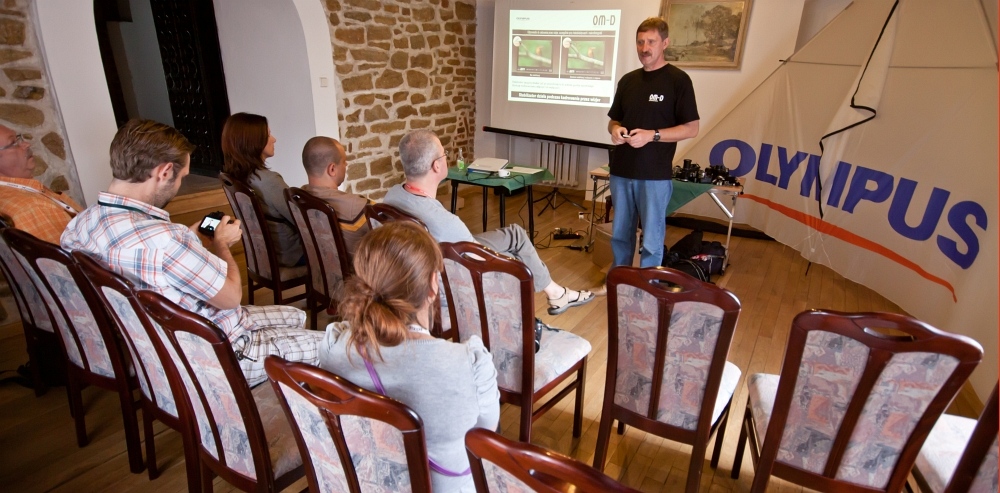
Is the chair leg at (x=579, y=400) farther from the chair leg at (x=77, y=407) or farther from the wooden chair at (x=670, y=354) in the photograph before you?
the chair leg at (x=77, y=407)

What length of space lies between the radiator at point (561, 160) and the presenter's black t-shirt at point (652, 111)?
105 inches

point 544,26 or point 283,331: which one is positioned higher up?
point 544,26

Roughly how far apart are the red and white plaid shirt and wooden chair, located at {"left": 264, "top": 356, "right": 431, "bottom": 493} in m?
0.61

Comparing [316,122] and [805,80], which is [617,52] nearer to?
[805,80]

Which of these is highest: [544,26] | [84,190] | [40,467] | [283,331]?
[544,26]

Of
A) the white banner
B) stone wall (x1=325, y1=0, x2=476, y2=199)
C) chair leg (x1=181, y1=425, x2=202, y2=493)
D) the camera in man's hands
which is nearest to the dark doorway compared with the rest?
stone wall (x1=325, y1=0, x2=476, y2=199)

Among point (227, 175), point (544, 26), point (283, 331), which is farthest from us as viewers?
point (544, 26)

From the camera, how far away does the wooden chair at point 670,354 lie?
4.25 feet

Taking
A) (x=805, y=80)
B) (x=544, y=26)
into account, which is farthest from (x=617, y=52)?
(x=805, y=80)

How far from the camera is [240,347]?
1.58 m

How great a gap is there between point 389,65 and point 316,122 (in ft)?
3.29

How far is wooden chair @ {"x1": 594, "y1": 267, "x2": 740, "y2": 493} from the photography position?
130 cm

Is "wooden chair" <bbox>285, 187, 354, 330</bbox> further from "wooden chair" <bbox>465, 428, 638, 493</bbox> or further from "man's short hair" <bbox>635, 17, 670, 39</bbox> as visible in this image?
"man's short hair" <bbox>635, 17, 670, 39</bbox>

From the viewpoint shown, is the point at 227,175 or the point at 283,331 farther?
the point at 227,175
